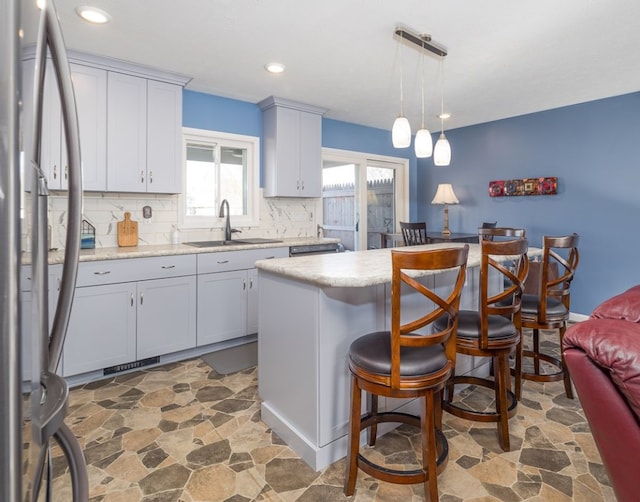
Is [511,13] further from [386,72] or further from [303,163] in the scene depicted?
[303,163]

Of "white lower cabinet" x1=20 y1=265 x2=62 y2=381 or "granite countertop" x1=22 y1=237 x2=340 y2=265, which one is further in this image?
"granite countertop" x1=22 y1=237 x2=340 y2=265

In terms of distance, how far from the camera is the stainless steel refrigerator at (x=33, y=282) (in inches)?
17.0

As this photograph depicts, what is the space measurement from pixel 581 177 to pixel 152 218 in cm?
463

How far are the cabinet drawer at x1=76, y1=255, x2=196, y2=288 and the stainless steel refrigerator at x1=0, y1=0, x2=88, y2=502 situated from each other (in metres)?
2.10

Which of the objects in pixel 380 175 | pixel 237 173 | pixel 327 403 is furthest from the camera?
pixel 380 175

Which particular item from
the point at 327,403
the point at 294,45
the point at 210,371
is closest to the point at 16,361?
the point at 327,403

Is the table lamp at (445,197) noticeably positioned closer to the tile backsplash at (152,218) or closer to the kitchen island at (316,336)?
the tile backsplash at (152,218)

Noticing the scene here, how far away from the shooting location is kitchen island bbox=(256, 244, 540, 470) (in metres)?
1.83

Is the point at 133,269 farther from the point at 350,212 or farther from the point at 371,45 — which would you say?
the point at 350,212

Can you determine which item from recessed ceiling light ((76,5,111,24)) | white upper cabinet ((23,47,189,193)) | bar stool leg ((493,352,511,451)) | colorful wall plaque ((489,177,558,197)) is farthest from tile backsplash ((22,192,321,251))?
bar stool leg ((493,352,511,451))

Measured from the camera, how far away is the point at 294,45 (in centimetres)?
283

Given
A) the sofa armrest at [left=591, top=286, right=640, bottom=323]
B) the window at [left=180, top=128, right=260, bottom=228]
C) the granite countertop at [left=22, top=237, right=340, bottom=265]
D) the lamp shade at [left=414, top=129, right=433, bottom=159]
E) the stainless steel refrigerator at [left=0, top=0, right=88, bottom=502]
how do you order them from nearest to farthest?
the stainless steel refrigerator at [left=0, top=0, right=88, bottom=502]
the sofa armrest at [left=591, top=286, right=640, bottom=323]
the lamp shade at [left=414, top=129, right=433, bottom=159]
the granite countertop at [left=22, top=237, right=340, bottom=265]
the window at [left=180, top=128, right=260, bottom=228]

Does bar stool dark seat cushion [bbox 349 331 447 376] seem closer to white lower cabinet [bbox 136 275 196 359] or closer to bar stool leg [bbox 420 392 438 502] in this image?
bar stool leg [bbox 420 392 438 502]

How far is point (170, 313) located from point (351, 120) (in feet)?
11.0
